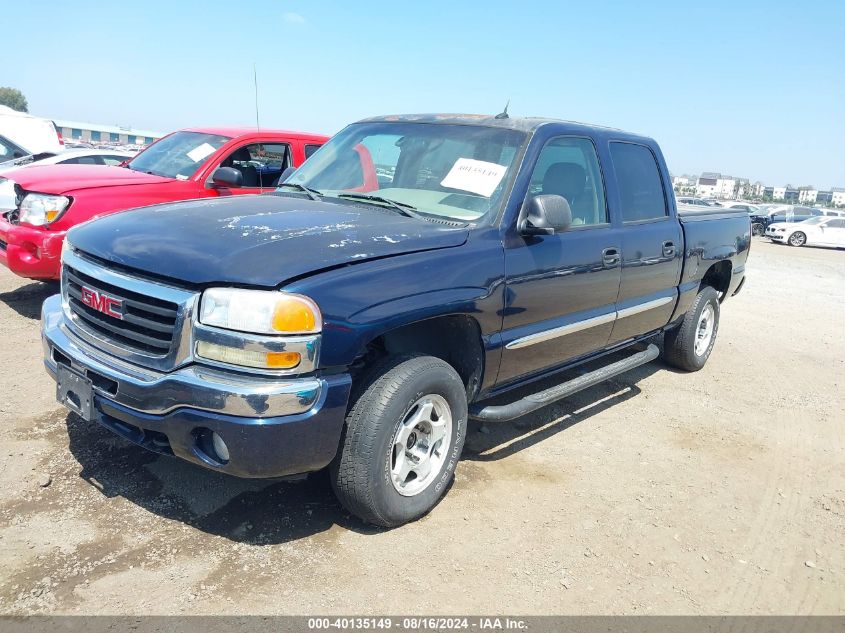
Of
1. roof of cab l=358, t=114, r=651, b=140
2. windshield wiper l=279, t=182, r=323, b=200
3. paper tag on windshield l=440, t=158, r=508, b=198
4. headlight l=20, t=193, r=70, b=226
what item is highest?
roof of cab l=358, t=114, r=651, b=140

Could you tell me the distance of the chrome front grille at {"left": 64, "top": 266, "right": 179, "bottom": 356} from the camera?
8.87ft

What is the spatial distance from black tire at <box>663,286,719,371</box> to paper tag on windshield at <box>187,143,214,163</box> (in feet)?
15.8

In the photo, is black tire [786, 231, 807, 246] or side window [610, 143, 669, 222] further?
black tire [786, 231, 807, 246]

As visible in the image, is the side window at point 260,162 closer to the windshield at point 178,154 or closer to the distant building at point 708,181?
the windshield at point 178,154

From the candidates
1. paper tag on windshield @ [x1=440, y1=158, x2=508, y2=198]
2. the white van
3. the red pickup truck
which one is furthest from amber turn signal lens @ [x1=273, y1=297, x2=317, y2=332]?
the white van

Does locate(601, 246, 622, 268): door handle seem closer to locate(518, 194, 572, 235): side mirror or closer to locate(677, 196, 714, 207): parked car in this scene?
locate(518, 194, 572, 235): side mirror

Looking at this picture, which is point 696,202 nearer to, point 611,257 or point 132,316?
point 611,257

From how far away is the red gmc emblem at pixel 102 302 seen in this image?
287 cm

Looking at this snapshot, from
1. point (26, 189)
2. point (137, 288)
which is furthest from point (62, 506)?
point (26, 189)

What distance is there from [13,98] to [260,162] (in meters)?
113

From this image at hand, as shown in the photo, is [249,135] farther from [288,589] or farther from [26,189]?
[288,589]

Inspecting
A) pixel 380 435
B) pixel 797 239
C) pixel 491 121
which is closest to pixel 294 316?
pixel 380 435

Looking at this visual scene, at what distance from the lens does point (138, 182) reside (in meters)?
6.17

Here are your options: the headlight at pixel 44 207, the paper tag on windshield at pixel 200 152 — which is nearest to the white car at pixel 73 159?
the paper tag on windshield at pixel 200 152
